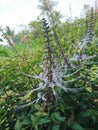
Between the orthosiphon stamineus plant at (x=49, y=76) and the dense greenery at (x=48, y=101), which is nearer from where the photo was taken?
the orthosiphon stamineus plant at (x=49, y=76)

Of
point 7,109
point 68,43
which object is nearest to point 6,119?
point 7,109

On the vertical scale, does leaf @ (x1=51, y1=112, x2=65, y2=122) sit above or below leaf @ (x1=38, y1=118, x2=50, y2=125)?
above

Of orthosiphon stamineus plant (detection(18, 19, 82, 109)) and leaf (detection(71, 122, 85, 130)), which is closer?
orthosiphon stamineus plant (detection(18, 19, 82, 109))

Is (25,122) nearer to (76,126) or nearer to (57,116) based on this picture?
(57,116)

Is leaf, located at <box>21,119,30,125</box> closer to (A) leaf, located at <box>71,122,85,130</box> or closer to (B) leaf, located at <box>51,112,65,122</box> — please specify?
(B) leaf, located at <box>51,112,65,122</box>

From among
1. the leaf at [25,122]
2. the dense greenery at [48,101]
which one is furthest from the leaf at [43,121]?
the leaf at [25,122]

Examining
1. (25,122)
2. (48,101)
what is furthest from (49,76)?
(25,122)

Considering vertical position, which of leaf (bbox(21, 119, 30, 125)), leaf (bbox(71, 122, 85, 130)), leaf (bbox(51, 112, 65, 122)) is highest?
leaf (bbox(51, 112, 65, 122))

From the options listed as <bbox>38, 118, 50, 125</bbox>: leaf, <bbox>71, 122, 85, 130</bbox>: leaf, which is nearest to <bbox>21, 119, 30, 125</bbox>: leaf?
<bbox>38, 118, 50, 125</bbox>: leaf

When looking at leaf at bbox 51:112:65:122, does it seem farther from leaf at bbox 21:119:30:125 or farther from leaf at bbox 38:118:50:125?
leaf at bbox 21:119:30:125

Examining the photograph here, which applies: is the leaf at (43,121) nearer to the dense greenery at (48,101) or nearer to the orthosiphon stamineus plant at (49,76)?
the dense greenery at (48,101)

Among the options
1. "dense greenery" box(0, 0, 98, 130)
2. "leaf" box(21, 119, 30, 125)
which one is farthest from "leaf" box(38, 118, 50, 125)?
"leaf" box(21, 119, 30, 125)

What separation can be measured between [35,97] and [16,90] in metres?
0.36

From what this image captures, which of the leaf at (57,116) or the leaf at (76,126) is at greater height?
the leaf at (57,116)
